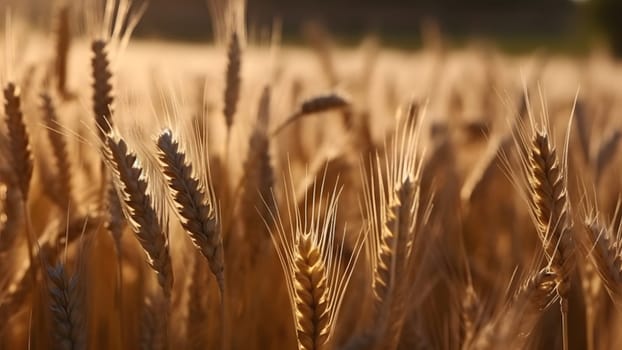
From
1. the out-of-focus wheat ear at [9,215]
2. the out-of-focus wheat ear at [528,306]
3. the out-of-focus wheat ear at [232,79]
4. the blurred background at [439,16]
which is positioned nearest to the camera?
the out-of-focus wheat ear at [528,306]

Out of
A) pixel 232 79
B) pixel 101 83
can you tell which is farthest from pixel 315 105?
pixel 101 83

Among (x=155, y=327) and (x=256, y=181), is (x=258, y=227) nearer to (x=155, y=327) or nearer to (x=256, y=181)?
(x=256, y=181)

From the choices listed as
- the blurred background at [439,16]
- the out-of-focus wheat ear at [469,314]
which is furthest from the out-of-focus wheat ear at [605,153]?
the blurred background at [439,16]

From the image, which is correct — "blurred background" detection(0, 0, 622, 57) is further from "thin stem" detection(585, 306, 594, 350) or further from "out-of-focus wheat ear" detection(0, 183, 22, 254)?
"thin stem" detection(585, 306, 594, 350)

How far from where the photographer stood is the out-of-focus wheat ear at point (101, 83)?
116 cm

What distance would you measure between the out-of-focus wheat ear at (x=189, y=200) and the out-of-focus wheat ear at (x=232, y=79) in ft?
1.61

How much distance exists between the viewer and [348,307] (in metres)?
1.33

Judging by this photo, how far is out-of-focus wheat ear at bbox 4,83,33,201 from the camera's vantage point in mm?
1074

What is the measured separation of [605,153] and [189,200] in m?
1.04

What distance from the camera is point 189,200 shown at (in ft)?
2.82

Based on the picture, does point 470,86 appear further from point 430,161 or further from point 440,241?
point 440,241

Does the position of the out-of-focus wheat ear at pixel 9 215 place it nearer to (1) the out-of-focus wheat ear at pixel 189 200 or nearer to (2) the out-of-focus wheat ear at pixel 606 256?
(1) the out-of-focus wheat ear at pixel 189 200

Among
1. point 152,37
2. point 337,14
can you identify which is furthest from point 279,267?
point 337,14

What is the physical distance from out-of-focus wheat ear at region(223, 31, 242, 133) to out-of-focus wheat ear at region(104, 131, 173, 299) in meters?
0.48
